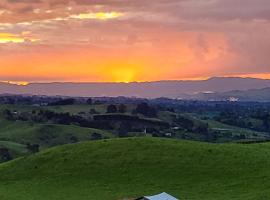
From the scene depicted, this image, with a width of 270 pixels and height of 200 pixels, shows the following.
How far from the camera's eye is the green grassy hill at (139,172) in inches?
2124

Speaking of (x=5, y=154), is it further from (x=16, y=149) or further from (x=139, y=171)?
(x=139, y=171)

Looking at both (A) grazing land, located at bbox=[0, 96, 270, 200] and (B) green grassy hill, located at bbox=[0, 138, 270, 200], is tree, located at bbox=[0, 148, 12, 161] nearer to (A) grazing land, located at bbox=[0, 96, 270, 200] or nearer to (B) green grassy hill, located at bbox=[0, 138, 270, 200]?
(A) grazing land, located at bbox=[0, 96, 270, 200]

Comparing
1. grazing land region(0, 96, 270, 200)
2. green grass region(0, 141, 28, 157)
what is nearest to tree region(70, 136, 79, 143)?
green grass region(0, 141, 28, 157)

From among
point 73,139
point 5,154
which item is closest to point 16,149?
point 5,154

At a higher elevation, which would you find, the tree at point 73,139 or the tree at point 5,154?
the tree at point 73,139

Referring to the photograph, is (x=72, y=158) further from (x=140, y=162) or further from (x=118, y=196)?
(x=118, y=196)

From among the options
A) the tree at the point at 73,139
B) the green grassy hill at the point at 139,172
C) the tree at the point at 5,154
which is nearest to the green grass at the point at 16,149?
the tree at the point at 5,154

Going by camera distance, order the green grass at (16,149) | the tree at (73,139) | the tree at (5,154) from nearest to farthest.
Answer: the tree at (5,154) < the green grass at (16,149) < the tree at (73,139)

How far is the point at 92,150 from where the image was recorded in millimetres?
69938

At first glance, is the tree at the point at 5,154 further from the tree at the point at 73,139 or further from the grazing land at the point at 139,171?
the grazing land at the point at 139,171

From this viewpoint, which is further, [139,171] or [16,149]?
[16,149]

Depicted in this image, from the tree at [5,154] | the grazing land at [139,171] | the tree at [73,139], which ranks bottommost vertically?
the tree at [5,154]

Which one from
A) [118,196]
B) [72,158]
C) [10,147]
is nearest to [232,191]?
[118,196]

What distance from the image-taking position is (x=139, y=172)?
6084cm
